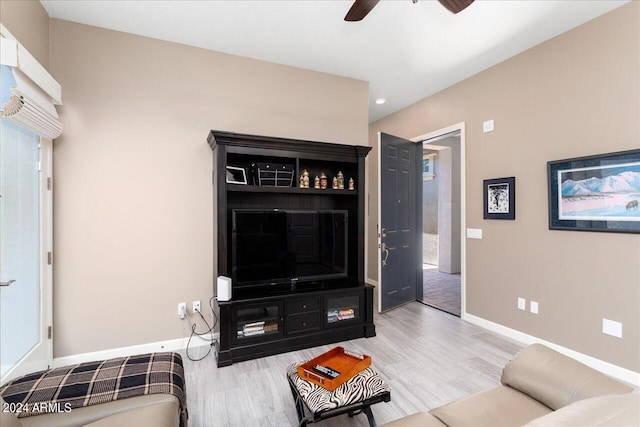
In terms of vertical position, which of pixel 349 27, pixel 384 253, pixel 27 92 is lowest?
pixel 384 253

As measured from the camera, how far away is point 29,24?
6.98 ft

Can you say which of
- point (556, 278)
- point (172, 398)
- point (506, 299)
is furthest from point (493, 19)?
point (172, 398)

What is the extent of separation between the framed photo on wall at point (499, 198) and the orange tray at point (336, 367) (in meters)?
2.37

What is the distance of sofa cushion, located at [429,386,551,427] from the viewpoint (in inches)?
46.8

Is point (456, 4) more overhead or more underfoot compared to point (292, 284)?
more overhead

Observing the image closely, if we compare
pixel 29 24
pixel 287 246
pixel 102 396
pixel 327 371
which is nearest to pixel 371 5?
pixel 287 246

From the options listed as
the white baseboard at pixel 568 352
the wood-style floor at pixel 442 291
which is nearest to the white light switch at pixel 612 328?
the white baseboard at pixel 568 352

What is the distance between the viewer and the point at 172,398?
1400mm

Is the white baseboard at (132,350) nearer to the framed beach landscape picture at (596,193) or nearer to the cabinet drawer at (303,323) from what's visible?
the cabinet drawer at (303,323)

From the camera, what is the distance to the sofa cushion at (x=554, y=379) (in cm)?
117

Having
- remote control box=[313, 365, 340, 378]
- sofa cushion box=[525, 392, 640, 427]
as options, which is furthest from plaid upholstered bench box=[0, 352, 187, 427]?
sofa cushion box=[525, 392, 640, 427]

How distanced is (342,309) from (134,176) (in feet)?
7.91

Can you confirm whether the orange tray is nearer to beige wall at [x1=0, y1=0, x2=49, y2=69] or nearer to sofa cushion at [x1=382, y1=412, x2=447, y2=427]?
sofa cushion at [x1=382, y1=412, x2=447, y2=427]

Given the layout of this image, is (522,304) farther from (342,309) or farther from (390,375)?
(342,309)
